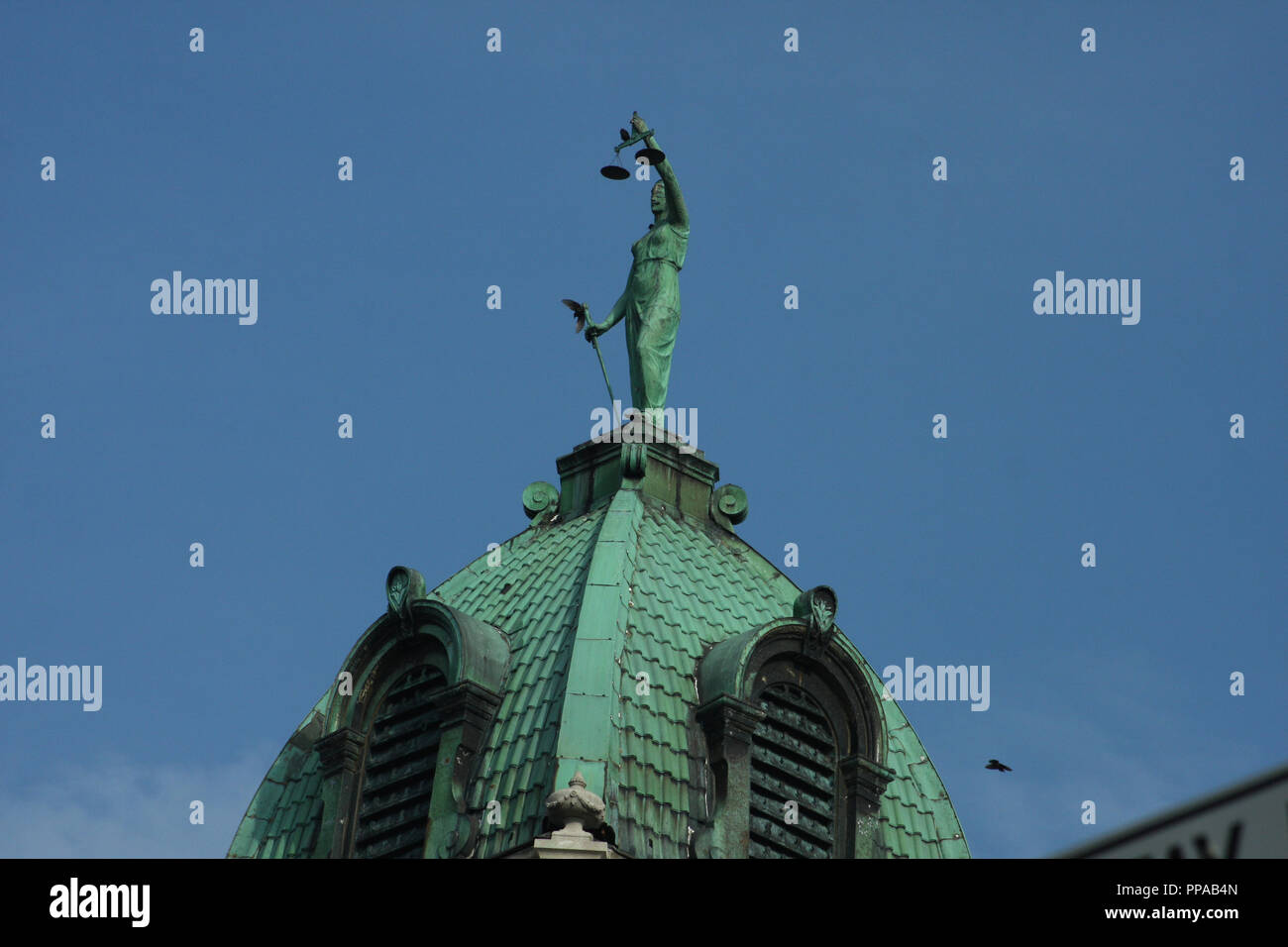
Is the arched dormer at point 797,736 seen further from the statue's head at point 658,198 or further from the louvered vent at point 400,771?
the statue's head at point 658,198

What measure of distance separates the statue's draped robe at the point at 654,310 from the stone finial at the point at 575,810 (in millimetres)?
12221

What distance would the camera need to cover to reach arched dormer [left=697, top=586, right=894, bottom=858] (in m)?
45.0

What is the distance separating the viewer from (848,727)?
46.9 meters

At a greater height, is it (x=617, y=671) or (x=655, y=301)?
(x=655, y=301)

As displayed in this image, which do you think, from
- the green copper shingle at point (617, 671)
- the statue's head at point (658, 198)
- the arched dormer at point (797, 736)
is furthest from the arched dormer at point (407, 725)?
the statue's head at point (658, 198)

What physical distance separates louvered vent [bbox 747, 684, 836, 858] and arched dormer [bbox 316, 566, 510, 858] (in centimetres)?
439

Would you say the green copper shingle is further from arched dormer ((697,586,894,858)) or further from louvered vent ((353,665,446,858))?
louvered vent ((353,665,446,858))

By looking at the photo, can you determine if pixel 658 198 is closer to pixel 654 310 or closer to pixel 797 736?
pixel 654 310

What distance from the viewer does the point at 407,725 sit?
46.7m

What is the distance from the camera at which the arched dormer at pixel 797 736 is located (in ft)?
148

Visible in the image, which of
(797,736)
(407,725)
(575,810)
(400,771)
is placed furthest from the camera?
(407,725)

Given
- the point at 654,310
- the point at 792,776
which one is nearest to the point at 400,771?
the point at 792,776

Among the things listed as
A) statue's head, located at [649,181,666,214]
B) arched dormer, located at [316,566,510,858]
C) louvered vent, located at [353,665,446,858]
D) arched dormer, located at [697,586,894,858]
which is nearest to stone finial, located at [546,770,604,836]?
arched dormer, located at [316,566,510,858]

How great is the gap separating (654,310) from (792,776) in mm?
10647
